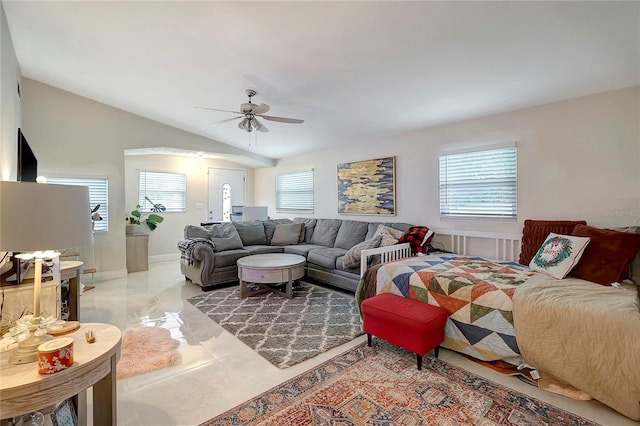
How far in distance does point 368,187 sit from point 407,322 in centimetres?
308

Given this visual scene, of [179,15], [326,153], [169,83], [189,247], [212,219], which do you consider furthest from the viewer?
[212,219]

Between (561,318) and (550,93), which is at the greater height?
(550,93)

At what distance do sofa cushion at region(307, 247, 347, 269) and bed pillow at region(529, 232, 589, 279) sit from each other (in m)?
2.35

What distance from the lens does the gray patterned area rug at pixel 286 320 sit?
2666 millimetres

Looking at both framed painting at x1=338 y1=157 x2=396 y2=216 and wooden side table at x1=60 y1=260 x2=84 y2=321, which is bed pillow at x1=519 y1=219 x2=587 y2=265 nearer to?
framed painting at x1=338 y1=157 x2=396 y2=216

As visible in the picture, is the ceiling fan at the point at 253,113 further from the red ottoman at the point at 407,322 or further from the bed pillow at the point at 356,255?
the red ottoman at the point at 407,322

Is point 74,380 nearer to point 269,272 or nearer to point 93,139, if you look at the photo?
point 269,272

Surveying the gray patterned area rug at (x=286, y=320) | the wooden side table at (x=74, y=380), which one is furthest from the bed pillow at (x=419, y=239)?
the wooden side table at (x=74, y=380)

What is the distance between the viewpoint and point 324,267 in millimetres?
4461

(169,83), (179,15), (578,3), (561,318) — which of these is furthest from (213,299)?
(578,3)

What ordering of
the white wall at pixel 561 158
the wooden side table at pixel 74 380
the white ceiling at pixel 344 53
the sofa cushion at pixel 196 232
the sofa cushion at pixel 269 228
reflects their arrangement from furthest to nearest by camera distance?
the sofa cushion at pixel 269 228
the sofa cushion at pixel 196 232
the white wall at pixel 561 158
the white ceiling at pixel 344 53
the wooden side table at pixel 74 380

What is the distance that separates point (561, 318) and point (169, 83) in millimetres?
4694

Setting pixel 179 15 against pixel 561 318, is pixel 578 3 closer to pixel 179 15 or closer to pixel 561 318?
pixel 561 318

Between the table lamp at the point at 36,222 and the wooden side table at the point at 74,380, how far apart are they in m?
0.12
